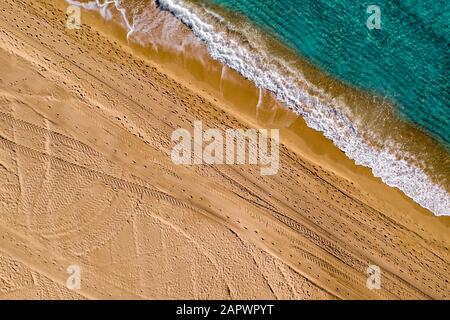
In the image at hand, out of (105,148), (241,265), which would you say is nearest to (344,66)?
(241,265)

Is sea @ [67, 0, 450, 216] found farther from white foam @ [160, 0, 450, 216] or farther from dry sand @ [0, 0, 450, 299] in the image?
dry sand @ [0, 0, 450, 299]

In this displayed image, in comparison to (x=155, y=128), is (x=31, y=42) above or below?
above

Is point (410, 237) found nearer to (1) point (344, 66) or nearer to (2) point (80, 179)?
(1) point (344, 66)

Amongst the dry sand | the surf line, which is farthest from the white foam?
the surf line

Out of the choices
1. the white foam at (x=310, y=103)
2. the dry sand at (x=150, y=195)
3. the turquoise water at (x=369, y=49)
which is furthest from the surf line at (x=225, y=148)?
the turquoise water at (x=369, y=49)

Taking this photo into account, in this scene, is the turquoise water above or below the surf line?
above
